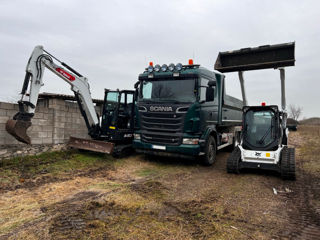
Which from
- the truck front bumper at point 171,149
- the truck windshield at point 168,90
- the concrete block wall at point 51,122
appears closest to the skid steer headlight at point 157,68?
the truck windshield at point 168,90

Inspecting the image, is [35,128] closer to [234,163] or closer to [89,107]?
[89,107]

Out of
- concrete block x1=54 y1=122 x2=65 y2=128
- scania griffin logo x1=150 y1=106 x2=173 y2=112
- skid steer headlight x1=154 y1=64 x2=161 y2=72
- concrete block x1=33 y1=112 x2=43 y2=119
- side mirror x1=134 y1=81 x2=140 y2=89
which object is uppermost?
skid steer headlight x1=154 y1=64 x2=161 y2=72

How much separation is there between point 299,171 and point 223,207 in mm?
4361

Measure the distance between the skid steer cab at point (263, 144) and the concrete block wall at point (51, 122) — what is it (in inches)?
238

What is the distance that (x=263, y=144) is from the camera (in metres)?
6.30

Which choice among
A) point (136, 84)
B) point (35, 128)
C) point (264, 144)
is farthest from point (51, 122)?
point (264, 144)

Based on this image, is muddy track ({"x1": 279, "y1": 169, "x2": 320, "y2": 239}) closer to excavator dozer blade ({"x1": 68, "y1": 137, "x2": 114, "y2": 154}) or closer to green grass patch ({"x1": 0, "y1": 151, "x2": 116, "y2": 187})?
green grass patch ({"x1": 0, "y1": 151, "x2": 116, "y2": 187})

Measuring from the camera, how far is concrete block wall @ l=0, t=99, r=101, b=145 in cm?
667

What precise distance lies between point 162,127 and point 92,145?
2.66 meters

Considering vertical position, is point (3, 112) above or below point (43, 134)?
above

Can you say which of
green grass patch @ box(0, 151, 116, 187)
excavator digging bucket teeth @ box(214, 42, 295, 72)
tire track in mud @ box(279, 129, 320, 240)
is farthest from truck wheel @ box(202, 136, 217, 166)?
excavator digging bucket teeth @ box(214, 42, 295, 72)

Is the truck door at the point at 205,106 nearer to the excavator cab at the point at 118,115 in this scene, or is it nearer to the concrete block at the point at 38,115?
the excavator cab at the point at 118,115

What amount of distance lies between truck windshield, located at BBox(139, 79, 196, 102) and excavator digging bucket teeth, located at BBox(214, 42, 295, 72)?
10.3 ft

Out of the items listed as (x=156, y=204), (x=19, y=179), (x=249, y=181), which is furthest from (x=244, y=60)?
(x=19, y=179)
